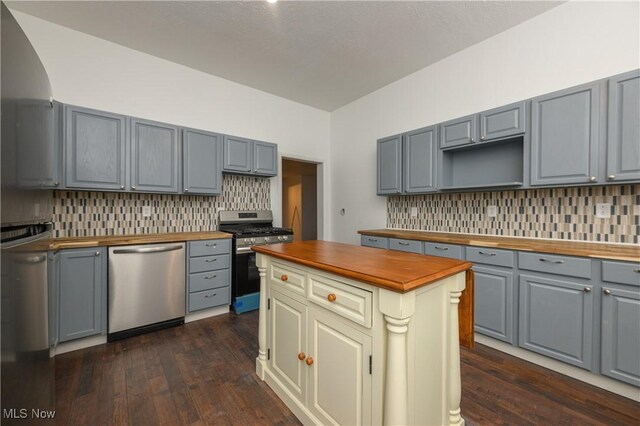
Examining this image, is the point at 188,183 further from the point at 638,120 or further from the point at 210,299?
the point at 638,120

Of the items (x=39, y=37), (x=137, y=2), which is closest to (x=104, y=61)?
(x=39, y=37)

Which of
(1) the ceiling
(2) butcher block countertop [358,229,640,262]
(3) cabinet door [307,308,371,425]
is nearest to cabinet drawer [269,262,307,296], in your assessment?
(3) cabinet door [307,308,371,425]

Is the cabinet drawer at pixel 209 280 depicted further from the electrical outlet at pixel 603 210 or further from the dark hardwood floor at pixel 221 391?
the electrical outlet at pixel 603 210

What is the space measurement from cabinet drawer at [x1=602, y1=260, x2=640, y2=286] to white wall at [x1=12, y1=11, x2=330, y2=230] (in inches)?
140

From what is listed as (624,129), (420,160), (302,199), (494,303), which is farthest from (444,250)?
(302,199)

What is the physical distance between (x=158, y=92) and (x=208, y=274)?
221 cm

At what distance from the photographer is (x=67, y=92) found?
8.86 ft

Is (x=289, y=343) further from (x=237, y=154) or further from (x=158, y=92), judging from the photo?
(x=158, y=92)

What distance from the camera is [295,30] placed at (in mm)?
2715

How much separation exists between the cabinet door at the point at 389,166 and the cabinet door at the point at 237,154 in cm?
172

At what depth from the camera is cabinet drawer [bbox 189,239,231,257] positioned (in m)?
2.97

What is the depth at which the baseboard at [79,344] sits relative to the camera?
2330 mm

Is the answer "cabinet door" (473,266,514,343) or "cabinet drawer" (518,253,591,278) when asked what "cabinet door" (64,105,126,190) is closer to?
"cabinet door" (473,266,514,343)

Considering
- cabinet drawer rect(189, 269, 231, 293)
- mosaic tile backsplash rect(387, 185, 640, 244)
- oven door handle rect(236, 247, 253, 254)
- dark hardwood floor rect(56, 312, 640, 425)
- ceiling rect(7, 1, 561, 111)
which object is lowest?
dark hardwood floor rect(56, 312, 640, 425)
